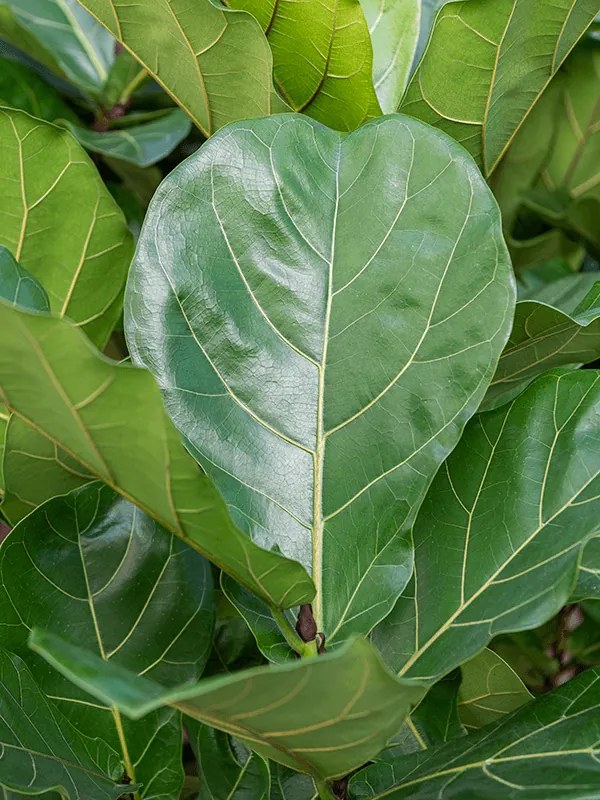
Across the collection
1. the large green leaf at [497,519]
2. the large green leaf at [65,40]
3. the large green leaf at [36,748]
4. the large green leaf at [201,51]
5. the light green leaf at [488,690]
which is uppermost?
the large green leaf at [201,51]

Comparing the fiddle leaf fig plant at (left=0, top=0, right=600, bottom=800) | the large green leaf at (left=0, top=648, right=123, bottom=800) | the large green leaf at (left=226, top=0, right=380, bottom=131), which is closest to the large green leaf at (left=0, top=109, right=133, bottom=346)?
the fiddle leaf fig plant at (left=0, top=0, right=600, bottom=800)

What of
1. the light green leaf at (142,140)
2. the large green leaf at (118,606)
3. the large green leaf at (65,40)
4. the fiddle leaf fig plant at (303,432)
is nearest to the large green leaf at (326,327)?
the fiddle leaf fig plant at (303,432)

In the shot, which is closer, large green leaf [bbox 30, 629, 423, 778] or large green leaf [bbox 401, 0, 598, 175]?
large green leaf [bbox 30, 629, 423, 778]

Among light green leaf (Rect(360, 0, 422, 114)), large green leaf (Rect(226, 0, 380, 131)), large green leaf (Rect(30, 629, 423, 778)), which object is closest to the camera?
large green leaf (Rect(30, 629, 423, 778))

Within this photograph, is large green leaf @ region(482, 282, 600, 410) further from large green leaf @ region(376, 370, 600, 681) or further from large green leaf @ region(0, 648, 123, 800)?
large green leaf @ region(0, 648, 123, 800)

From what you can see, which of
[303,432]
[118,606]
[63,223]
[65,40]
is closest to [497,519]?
[303,432]

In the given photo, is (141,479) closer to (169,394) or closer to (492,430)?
(169,394)

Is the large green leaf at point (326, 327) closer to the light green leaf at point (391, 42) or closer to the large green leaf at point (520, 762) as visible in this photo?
the large green leaf at point (520, 762)
